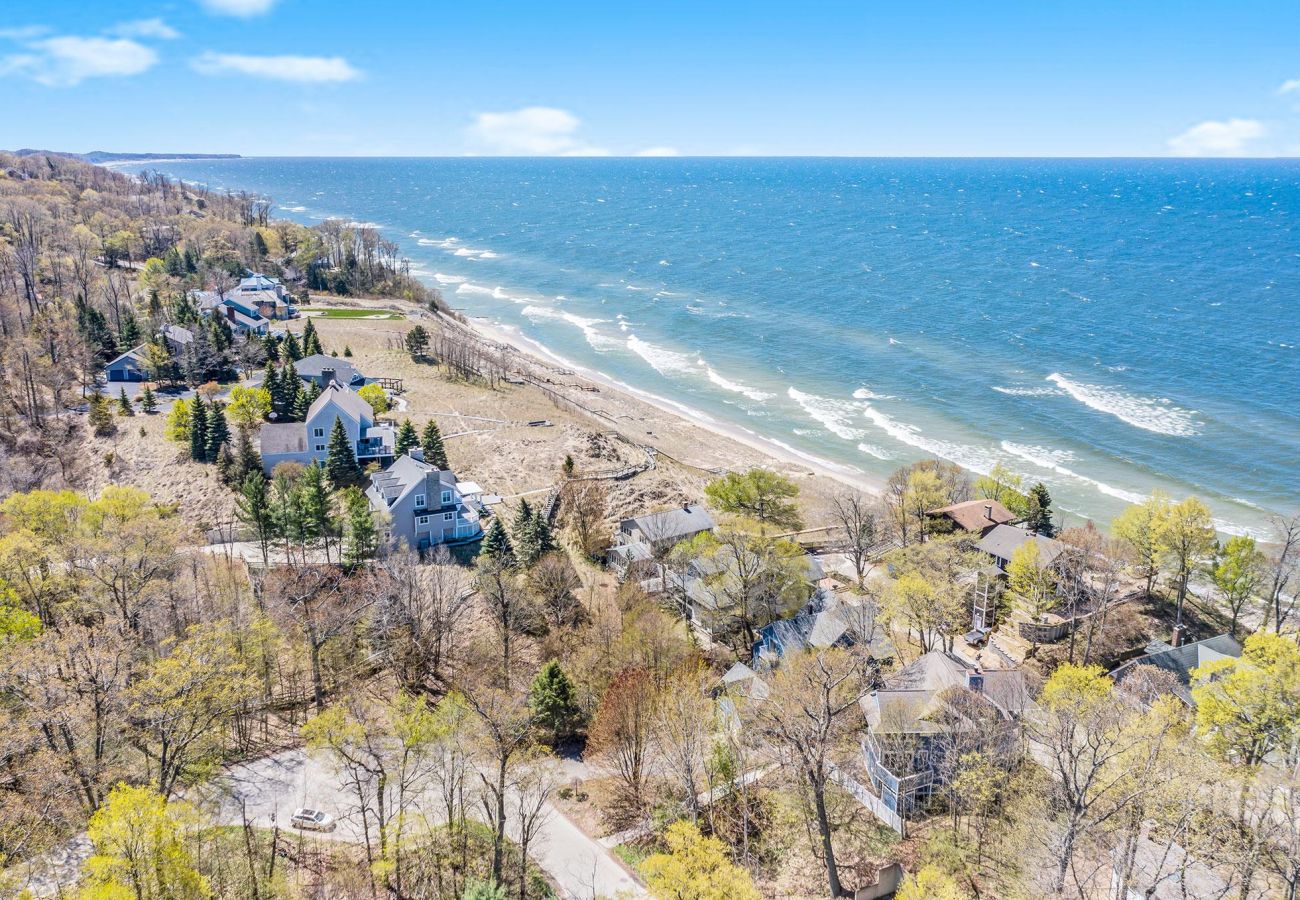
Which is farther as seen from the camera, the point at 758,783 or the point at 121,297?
the point at 121,297

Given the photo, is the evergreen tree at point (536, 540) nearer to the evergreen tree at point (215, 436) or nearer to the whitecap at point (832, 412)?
the evergreen tree at point (215, 436)

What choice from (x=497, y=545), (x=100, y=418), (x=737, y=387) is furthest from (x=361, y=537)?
(x=737, y=387)

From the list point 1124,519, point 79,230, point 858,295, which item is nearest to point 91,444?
point 1124,519

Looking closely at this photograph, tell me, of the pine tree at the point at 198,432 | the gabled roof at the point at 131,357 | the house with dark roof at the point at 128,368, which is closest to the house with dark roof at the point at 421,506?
the pine tree at the point at 198,432

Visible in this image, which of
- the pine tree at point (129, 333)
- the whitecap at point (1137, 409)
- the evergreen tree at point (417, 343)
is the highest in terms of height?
the pine tree at point (129, 333)

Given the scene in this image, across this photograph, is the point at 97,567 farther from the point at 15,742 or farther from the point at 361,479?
the point at 361,479

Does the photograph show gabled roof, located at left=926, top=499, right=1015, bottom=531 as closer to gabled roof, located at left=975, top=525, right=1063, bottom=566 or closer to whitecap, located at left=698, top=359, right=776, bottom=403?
gabled roof, located at left=975, top=525, right=1063, bottom=566

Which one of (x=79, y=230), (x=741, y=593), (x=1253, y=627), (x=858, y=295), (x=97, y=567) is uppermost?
(x=79, y=230)
